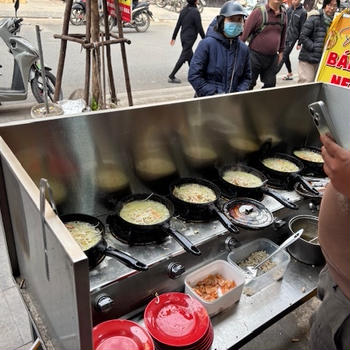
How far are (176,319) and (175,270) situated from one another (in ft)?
0.78

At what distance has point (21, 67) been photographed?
17.1 ft

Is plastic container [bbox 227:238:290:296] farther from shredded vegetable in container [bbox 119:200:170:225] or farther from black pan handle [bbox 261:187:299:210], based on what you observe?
shredded vegetable in container [bbox 119:200:170:225]

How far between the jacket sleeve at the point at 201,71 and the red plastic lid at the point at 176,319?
7.14ft

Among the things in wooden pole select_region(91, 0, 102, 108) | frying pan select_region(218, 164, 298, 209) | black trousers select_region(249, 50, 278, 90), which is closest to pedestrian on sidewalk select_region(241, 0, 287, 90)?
black trousers select_region(249, 50, 278, 90)

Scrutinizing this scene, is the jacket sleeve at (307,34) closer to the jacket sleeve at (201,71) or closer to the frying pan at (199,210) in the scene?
the jacket sleeve at (201,71)

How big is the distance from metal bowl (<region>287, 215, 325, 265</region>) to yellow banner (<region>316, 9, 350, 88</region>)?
9.13ft

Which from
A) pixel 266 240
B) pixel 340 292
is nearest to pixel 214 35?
pixel 266 240

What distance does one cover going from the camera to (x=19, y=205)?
138 centimetres

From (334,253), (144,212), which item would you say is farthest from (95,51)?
Answer: (334,253)

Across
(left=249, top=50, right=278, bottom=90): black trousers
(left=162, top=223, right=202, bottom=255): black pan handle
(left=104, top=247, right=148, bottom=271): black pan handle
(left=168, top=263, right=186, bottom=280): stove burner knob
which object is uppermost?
(left=249, top=50, right=278, bottom=90): black trousers

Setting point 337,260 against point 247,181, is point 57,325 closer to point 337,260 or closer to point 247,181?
point 337,260

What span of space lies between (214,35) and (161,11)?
650 inches

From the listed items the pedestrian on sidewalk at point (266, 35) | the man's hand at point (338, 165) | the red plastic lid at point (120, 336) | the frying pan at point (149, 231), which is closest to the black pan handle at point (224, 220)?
the frying pan at point (149, 231)

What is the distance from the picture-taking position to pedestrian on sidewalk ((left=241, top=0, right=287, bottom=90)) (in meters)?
4.65
